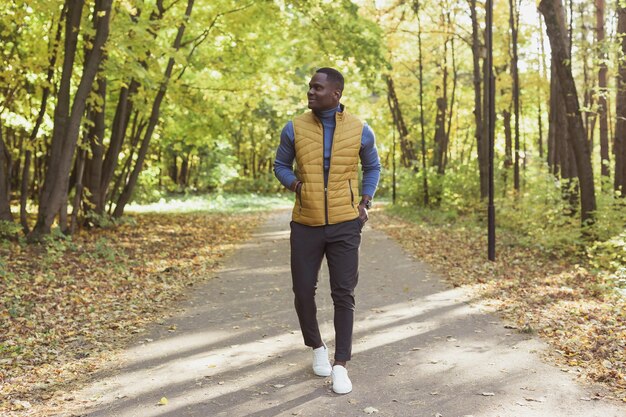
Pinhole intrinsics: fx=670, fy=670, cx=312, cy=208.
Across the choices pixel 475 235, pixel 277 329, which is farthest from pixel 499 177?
pixel 277 329

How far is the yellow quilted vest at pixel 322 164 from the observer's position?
4762 mm

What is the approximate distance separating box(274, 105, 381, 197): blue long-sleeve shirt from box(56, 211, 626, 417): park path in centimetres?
146

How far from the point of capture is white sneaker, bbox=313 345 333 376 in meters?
5.09

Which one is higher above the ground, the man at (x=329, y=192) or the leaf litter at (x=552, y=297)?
the man at (x=329, y=192)

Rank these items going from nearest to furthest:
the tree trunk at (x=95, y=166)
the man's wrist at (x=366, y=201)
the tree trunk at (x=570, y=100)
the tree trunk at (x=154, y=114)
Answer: the man's wrist at (x=366, y=201)
the tree trunk at (x=570, y=100)
the tree trunk at (x=95, y=166)
the tree trunk at (x=154, y=114)

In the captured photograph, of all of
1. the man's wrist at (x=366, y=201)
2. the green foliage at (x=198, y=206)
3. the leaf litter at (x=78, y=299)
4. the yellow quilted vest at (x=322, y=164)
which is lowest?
the leaf litter at (x=78, y=299)

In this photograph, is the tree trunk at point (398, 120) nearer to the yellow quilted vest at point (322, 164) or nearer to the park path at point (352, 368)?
the park path at point (352, 368)

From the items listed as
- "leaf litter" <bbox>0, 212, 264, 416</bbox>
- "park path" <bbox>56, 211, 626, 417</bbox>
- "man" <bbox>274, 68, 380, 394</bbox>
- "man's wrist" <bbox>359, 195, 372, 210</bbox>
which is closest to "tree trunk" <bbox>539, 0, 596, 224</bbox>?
"park path" <bbox>56, 211, 626, 417</bbox>

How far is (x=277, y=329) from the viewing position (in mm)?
6863

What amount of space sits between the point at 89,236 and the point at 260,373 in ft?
34.6

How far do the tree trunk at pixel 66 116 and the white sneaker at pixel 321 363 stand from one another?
8.40 metres

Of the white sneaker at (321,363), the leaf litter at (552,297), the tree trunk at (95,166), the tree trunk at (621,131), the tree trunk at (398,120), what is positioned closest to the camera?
the white sneaker at (321,363)

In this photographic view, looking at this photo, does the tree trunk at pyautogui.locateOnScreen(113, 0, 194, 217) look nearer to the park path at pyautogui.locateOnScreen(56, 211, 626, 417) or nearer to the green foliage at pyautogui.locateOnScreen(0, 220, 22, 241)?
the green foliage at pyautogui.locateOnScreen(0, 220, 22, 241)

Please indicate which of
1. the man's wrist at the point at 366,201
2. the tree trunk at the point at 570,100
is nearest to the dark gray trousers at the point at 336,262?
the man's wrist at the point at 366,201
